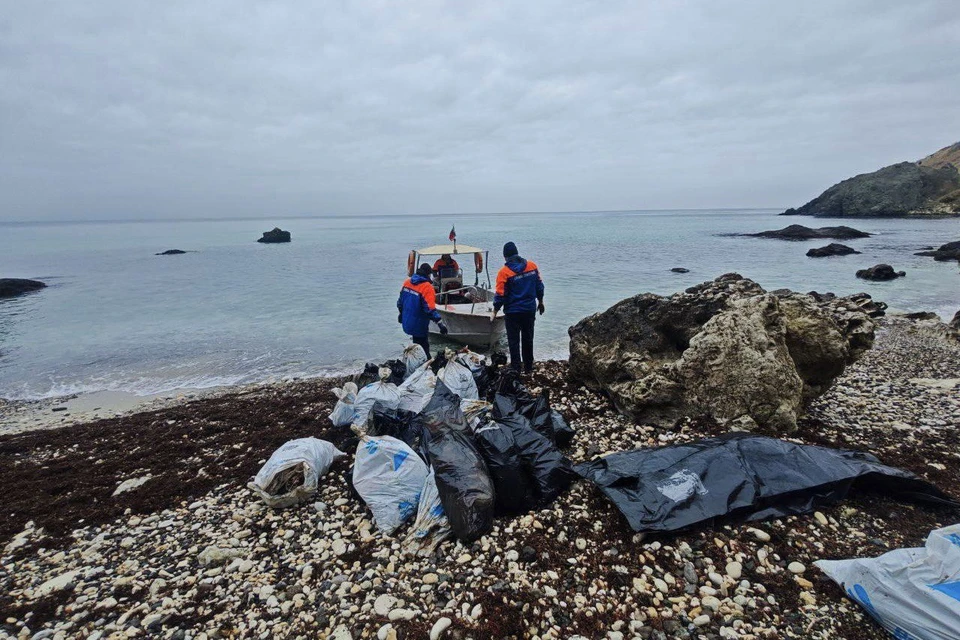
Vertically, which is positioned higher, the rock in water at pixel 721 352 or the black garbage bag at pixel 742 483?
the rock in water at pixel 721 352

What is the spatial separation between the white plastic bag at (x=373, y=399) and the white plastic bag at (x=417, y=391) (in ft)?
0.32

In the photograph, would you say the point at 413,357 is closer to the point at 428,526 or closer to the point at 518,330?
the point at 518,330

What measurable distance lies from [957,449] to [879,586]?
12.6 feet

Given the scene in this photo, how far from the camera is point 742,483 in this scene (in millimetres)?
3664

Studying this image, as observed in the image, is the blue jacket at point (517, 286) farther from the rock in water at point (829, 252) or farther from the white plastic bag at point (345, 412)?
the rock in water at point (829, 252)

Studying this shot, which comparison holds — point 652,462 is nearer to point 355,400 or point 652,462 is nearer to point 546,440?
point 546,440

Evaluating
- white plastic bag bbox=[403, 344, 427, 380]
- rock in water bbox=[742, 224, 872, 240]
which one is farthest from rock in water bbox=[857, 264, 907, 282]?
rock in water bbox=[742, 224, 872, 240]

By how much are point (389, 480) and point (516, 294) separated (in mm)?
4777

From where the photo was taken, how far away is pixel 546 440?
14.4ft

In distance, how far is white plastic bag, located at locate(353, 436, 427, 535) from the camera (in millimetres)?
3930

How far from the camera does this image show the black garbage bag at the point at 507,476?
3.92 metres

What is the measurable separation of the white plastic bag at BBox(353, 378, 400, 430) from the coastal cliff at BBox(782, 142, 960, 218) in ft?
357

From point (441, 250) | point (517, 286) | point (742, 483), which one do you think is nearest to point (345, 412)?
point (517, 286)

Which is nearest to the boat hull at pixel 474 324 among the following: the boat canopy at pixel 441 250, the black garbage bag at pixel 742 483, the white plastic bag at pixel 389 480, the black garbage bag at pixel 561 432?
the boat canopy at pixel 441 250
